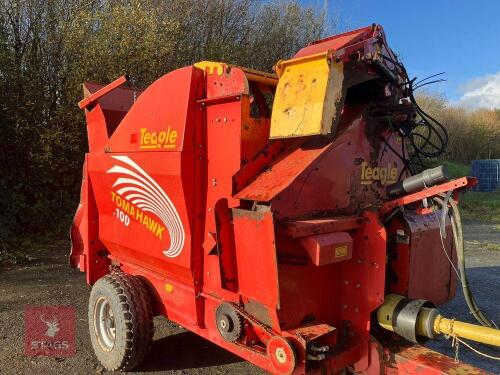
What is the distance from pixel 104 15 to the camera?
9.00 m

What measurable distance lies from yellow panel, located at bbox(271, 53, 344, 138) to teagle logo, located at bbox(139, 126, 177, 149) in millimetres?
797

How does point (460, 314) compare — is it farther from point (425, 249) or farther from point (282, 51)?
point (282, 51)

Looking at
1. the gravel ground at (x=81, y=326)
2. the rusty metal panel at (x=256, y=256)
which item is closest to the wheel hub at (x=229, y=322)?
the rusty metal panel at (x=256, y=256)

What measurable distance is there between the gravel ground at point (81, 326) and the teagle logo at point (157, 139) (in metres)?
1.85

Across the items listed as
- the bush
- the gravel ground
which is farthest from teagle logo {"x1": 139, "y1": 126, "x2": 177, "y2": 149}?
the bush

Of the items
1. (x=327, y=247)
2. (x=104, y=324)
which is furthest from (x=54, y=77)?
(x=327, y=247)

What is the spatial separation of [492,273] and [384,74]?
18.0 feet

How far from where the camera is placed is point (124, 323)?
11.4 ft

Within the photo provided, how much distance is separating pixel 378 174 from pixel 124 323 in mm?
2220

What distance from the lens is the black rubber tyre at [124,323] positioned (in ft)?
11.5

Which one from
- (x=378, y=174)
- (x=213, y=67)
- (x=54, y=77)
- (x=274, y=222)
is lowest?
(x=274, y=222)

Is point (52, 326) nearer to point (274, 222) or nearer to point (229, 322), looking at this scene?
point (229, 322)

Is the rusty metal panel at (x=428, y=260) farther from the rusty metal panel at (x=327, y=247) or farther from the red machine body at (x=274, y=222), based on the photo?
the rusty metal panel at (x=327, y=247)

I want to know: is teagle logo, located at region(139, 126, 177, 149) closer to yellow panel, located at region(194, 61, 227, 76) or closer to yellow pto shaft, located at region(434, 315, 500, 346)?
yellow panel, located at region(194, 61, 227, 76)
